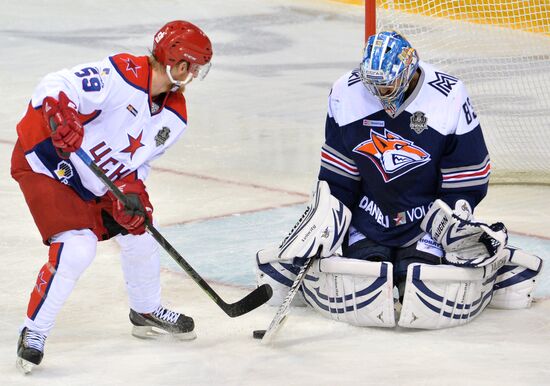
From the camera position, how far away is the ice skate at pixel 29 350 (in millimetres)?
3996

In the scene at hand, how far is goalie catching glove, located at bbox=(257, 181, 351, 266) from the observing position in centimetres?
455

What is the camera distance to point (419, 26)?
7898mm

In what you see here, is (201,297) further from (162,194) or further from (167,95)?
(162,194)

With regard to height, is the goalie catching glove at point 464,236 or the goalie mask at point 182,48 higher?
the goalie mask at point 182,48

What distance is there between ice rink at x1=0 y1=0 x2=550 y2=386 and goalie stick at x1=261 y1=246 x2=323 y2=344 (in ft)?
0.15

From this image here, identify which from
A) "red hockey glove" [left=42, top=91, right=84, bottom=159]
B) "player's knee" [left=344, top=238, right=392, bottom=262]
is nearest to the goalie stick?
"player's knee" [left=344, top=238, right=392, bottom=262]

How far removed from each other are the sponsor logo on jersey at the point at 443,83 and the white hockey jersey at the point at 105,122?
3.10 ft

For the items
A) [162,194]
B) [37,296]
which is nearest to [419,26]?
[162,194]

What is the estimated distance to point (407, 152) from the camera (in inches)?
180

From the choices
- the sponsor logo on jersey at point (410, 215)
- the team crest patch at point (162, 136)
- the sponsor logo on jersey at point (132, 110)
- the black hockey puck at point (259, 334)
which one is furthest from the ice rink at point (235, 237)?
the sponsor logo on jersey at point (132, 110)

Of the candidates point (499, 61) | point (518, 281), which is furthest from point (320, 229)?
point (499, 61)

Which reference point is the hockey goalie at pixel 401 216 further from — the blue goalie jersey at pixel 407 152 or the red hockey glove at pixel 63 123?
the red hockey glove at pixel 63 123

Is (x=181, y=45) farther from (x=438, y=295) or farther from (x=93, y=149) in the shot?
(x=438, y=295)

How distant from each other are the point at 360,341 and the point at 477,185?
708mm
